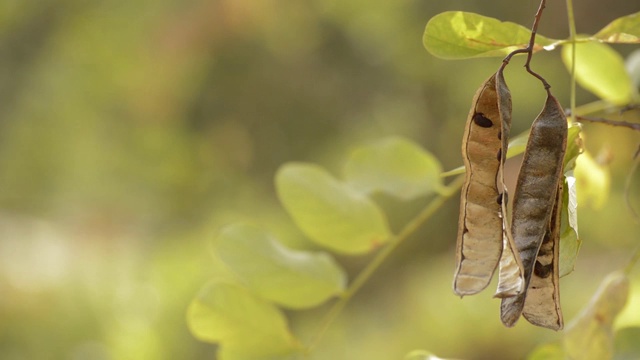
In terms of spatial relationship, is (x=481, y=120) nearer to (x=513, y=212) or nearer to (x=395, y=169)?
(x=513, y=212)

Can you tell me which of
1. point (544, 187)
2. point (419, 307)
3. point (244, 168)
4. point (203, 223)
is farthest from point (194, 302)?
point (244, 168)

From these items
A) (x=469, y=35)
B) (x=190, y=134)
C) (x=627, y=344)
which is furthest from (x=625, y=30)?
(x=190, y=134)

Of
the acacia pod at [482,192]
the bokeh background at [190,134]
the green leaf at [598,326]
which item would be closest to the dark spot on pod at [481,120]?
the acacia pod at [482,192]

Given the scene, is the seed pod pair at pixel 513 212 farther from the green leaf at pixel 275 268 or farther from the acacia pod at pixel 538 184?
the green leaf at pixel 275 268

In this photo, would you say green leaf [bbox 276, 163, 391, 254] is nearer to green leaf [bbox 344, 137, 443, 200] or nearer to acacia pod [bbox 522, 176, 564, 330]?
green leaf [bbox 344, 137, 443, 200]

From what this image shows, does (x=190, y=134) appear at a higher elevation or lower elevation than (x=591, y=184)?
higher

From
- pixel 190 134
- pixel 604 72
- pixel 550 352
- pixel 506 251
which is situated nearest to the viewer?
pixel 506 251

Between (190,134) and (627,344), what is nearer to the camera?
(627,344)
